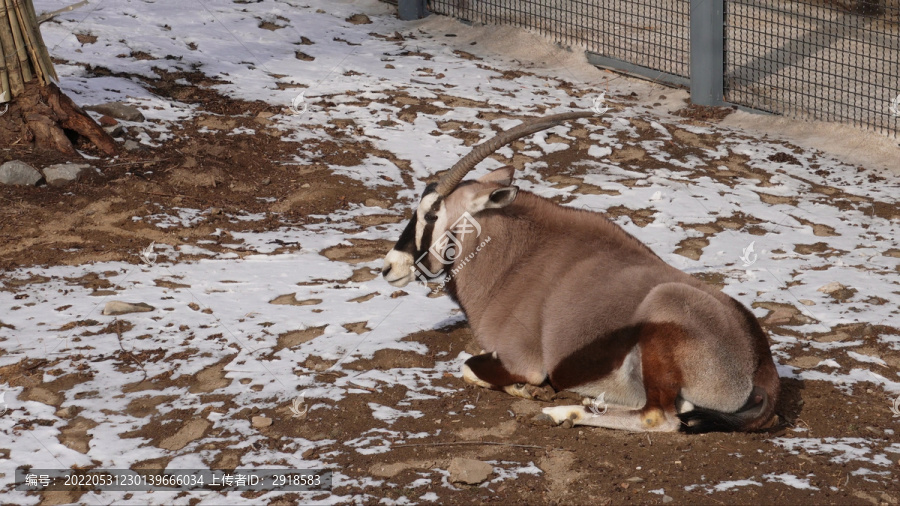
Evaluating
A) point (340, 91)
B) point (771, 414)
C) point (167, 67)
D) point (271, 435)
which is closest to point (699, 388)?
point (771, 414)

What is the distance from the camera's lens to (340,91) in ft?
32.7

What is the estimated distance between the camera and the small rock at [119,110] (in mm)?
8227

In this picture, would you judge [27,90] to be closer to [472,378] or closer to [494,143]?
[494,143]

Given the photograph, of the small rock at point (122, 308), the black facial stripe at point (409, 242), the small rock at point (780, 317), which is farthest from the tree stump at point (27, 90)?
the small rock at point (780, 317)

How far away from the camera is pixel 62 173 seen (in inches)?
284

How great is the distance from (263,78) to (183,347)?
529cm

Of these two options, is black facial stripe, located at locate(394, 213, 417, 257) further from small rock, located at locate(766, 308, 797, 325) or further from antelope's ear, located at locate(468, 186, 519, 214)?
small rock, located at locate(766, 308, 797, 325)

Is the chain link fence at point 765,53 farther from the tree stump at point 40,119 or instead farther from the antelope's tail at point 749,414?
the tree stump at point 40,119

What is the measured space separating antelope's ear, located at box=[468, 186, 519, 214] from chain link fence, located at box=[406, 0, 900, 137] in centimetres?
545

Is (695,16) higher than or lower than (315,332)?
higher

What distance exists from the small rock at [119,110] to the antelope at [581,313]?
4250 millimetres

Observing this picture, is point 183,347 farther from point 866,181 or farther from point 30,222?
point 866,181

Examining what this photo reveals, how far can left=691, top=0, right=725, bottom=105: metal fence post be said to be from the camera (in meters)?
9.92

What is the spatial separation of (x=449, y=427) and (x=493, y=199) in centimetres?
128
